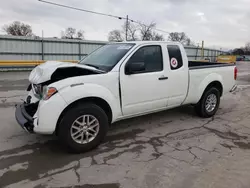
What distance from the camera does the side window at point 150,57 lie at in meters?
4.46

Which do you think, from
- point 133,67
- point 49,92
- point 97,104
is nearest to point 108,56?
point 133,67

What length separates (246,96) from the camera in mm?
9039

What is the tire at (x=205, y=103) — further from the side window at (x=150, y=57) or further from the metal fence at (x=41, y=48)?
the metal fence at (x=41, y=48)

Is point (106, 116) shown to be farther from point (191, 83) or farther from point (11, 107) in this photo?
point (11, 107)

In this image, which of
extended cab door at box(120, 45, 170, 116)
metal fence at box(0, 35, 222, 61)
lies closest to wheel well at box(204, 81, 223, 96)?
extended cab door at box(120, 45, 170, 116)

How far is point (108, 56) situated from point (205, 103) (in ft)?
9.00

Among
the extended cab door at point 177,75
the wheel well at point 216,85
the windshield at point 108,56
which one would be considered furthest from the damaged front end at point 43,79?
the wheel well at point 216,85

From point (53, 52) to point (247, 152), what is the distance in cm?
1897

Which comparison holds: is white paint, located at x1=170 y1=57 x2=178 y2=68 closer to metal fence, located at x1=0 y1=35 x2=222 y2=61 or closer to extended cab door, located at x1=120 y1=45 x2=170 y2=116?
extended cab door, located at x1=120 y1=45 x2=170 y2=116

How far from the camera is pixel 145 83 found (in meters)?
4.42

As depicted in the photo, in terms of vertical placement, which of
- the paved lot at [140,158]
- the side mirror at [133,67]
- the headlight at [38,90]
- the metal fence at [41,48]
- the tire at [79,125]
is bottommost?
the paved lot at [140,158]

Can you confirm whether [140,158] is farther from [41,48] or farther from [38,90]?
[41,48]

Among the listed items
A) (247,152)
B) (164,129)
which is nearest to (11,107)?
(164,129)

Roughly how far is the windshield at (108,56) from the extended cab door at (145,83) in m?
0.20
